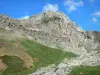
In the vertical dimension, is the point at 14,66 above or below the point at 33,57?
below

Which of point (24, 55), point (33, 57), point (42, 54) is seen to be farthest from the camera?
point (42, 54)

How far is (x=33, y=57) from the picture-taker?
136 meters

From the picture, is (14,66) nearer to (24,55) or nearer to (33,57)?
(24,55)

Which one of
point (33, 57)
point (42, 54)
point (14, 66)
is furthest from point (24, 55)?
point (14, 66)

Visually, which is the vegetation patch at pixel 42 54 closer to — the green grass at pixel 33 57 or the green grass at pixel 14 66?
the green grass at pixel 33 57

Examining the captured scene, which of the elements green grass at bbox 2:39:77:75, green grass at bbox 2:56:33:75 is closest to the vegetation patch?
green grass at bbox 2:39:77:75

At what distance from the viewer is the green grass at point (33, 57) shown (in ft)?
376

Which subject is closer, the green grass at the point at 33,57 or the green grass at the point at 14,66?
the green grass at the point at 14,66

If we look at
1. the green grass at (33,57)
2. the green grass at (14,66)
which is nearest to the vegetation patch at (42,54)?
the green grass at (33,57)

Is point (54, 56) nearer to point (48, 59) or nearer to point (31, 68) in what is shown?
point (48, 59)

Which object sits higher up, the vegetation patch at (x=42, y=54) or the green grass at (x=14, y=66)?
the vegetation patch at (x=42, y=54)

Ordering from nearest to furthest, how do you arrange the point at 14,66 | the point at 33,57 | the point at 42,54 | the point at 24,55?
the point at 14,66, the point at 24,55, the point at 33,57, the point at 42,54

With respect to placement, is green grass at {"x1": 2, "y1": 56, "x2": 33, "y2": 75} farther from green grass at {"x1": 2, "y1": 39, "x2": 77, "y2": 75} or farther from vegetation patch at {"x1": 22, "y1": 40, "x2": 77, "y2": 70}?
vegetation patch at {"x1": 22, "y1": 40, "x2": 77, "y2": 70}

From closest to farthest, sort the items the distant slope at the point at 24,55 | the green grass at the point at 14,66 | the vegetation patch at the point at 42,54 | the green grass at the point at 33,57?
the green grass at the point at 14,66
the green grass at the point at 33,57
the distant slope at the point at 24,55
the vegetation patch at the point at 42,54
